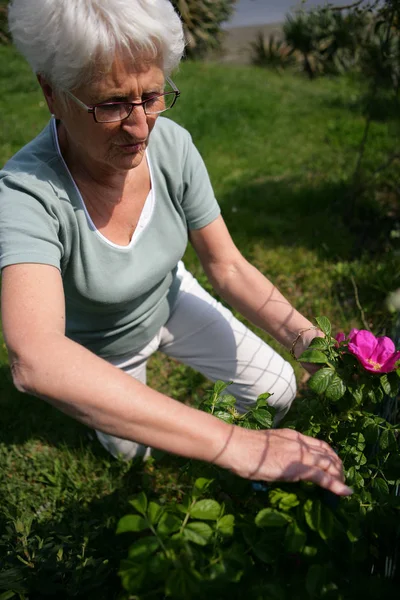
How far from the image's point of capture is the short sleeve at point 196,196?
211 centimetres

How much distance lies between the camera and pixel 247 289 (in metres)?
2.09

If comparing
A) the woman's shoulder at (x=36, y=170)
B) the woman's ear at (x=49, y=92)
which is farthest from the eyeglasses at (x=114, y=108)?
the woman's shoulder at (x=36, y=170)

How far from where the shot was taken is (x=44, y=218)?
165 centimetres

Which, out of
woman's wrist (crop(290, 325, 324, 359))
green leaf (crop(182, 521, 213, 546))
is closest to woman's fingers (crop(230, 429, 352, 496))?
green leaf (crop(182, 521, 213, 546))

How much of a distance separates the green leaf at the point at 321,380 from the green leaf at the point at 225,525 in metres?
0.38

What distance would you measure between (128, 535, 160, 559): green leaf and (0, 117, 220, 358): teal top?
0.79 meters

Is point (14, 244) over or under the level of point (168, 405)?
over

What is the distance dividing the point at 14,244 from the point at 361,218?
366cm

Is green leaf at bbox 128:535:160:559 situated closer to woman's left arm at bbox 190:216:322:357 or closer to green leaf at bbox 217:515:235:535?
green leaf at bbox 217:515:235:535

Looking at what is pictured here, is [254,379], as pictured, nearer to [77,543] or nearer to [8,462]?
[77,543]

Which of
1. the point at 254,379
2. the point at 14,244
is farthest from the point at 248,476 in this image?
the point at 254,379

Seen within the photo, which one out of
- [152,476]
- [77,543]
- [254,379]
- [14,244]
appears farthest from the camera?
[152,476]

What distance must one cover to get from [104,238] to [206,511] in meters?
1.02

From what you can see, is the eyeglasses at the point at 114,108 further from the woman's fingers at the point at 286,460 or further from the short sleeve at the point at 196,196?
the woman's fingers at the point at 286,460
